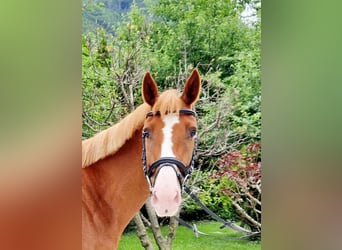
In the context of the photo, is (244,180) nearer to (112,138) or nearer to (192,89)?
(192,89)

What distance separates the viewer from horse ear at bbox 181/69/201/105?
193 centimetres

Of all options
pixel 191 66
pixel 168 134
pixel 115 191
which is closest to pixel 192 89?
pixel 191 66

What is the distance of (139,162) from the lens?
2006 millimetres

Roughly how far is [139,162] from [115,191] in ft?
0.56

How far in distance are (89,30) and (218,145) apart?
76cm

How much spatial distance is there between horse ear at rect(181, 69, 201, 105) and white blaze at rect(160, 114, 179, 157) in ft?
0.33

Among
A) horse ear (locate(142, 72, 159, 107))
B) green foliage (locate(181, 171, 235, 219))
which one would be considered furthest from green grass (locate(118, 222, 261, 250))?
horse ear (locate(142, 72, 159, 107))

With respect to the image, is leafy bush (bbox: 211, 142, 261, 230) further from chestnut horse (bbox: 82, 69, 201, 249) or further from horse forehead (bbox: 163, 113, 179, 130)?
horse forehead (bbox: 163, 113, 179, 130)
